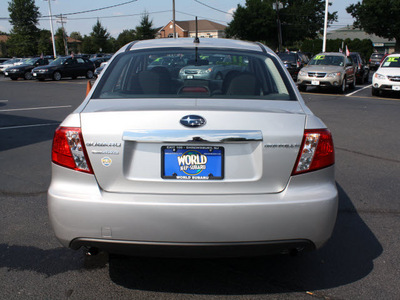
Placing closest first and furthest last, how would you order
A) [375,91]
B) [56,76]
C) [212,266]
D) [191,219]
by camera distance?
[191,219]
[212,266]
[375,91]
[56,76]

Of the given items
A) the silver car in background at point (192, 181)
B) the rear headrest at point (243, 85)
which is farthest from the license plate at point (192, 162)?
the rear headrest at point (243, 85)

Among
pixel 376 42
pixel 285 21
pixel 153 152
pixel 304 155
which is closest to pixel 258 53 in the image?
pixel 304 155

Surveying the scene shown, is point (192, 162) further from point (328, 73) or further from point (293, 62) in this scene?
point (293, 62)

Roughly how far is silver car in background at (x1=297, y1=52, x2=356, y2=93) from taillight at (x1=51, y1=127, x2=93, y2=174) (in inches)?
619

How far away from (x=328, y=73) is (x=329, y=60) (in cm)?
201

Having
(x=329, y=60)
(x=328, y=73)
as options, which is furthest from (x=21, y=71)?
(x=328, y=73)

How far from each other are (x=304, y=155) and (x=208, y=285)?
1.14 m

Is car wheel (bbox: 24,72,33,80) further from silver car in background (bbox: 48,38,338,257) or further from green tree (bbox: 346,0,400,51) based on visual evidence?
green tree (bbox: 346,0,400,51)

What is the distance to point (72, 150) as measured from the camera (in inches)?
99.9

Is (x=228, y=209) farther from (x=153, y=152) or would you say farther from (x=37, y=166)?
(x=37, y=166)

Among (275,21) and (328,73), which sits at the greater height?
(275,21)

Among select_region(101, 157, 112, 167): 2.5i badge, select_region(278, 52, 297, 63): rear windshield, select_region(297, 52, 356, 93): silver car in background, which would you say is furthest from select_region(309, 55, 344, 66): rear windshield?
select_region(101, 157, 112, 167): 2.5i badge

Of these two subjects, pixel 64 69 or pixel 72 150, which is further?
pixel 64 69

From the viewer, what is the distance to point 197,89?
10.4 feet
